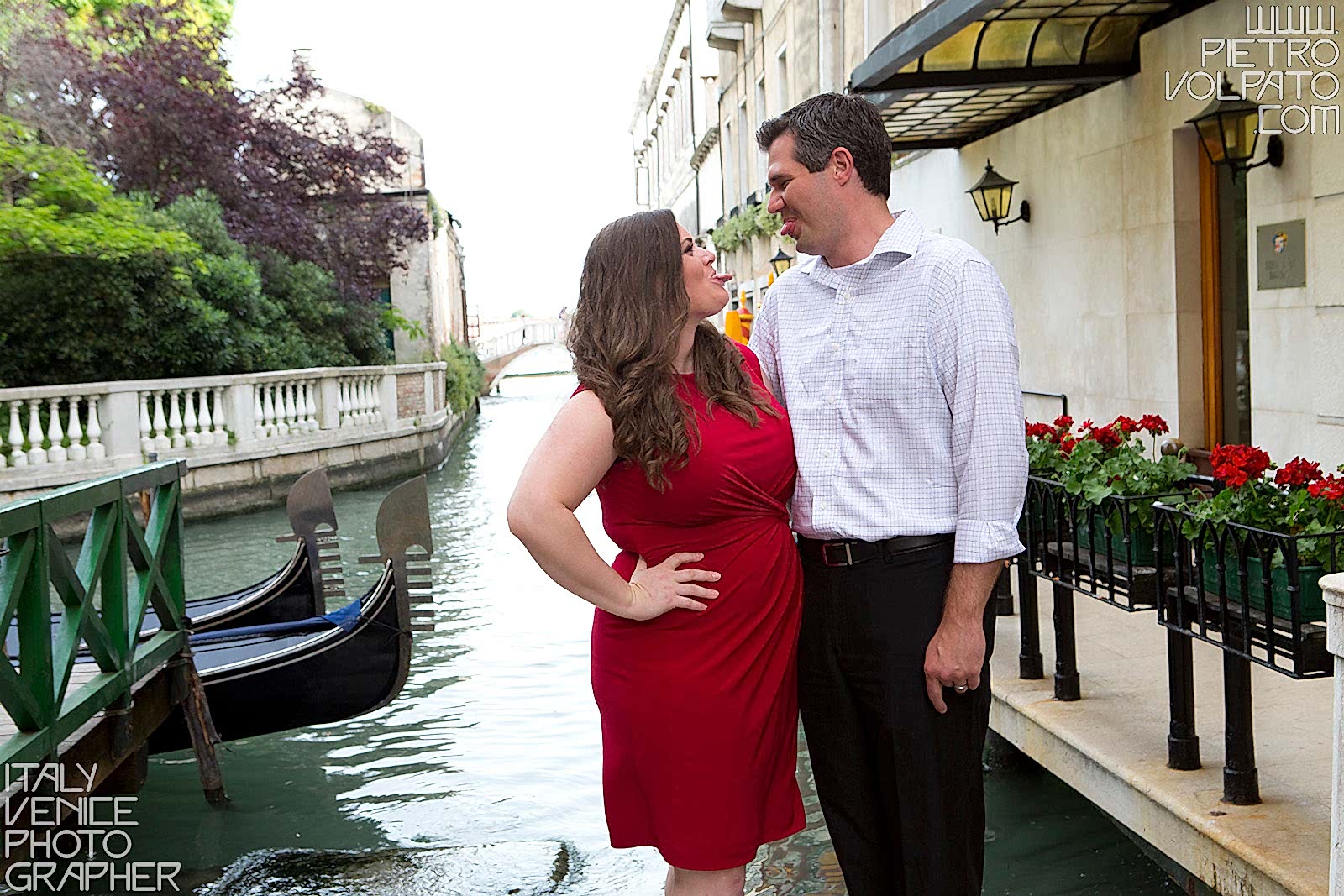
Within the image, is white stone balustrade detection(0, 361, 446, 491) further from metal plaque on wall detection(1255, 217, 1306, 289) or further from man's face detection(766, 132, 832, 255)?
man's face detection(766, 132, 832, 255)

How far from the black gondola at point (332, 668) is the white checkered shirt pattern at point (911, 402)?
2962 millimetres

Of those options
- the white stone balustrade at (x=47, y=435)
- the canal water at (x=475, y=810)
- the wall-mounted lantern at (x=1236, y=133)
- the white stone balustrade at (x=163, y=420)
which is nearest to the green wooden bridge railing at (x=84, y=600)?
the canal water at (x=475, y=810)

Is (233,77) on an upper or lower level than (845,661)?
upper

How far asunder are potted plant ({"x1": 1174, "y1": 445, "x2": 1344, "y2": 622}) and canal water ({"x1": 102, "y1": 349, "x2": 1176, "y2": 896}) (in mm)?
1197

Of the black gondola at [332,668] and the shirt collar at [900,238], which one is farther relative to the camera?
the black gondola at [332,668]

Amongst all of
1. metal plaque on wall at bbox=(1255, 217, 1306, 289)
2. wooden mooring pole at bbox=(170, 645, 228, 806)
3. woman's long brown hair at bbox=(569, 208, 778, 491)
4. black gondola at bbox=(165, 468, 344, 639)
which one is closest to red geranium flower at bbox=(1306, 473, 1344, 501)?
woman's long brown hair at bbox=(569, 208, 778, 491)

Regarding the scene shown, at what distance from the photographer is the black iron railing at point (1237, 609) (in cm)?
269

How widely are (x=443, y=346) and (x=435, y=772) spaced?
888 inches

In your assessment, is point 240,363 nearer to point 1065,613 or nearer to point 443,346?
point 443,346

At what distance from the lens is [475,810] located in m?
4.93

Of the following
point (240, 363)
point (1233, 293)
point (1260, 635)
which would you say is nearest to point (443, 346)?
point (240, 363)

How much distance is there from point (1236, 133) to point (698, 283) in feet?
14.6

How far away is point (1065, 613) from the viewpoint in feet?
13.1

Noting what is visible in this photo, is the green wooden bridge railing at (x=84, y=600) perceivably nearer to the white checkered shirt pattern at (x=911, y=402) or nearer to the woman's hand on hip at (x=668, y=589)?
the woman's hand on hip at (x=668, y=589)
